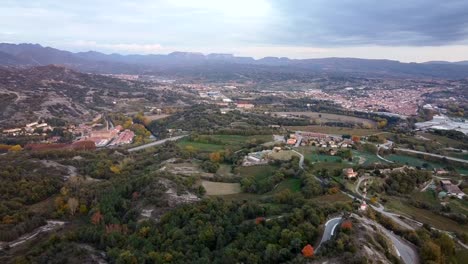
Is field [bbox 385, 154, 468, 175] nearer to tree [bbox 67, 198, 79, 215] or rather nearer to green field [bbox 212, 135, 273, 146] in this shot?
green field [bbox 212, 135, 273, 146]

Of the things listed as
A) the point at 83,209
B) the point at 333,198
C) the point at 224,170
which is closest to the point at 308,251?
the point at 333,198

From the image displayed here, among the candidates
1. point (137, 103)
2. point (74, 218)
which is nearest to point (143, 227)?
point (74, 218)

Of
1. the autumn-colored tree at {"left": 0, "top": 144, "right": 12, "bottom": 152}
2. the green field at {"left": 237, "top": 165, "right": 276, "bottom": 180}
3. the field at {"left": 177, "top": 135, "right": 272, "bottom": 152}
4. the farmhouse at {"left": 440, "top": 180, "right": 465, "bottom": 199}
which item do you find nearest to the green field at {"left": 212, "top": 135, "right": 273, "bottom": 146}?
the field at {"left": 177, "top": 135, "right": 272, "bottom": 152}

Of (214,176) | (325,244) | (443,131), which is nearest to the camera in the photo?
(325,244)

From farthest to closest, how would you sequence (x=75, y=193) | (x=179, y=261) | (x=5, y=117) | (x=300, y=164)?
(x=5, y=117) < (x=300, y=164) < (x=75, y=193) < (x=179, y=261)

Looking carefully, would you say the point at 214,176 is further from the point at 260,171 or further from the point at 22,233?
the point at 22,233

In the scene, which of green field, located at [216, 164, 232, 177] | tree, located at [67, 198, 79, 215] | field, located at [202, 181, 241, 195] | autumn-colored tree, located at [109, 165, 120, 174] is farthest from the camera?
autumn-colored tree, located at [109, 165, 120, 174]
